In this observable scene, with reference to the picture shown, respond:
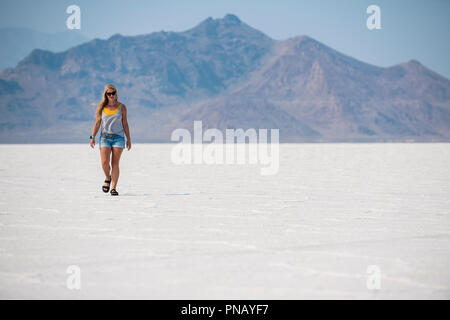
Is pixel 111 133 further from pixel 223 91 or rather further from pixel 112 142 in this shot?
pixel 223 91

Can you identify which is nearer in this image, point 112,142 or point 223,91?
point 112,142

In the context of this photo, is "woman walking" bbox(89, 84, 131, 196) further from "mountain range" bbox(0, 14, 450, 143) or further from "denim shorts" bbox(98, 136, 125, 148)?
"mountain range" bbox(0, 14, 450, 143)

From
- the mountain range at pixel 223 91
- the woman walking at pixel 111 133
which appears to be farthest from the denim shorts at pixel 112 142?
the mountain range at pixel 223 91

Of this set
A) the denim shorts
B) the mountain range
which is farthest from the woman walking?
the mountain range

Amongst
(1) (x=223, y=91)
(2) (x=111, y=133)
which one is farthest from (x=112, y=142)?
(1) (x=223, y=91)

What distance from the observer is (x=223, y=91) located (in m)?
148

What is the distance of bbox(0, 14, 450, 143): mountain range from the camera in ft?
388

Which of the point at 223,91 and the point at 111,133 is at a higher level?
the point at 223,91

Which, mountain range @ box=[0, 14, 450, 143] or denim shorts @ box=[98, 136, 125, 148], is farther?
mountain range @ box=[0, 14, 450, 143]

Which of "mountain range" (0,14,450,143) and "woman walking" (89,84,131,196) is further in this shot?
"mountain range" (0,14,450,143)

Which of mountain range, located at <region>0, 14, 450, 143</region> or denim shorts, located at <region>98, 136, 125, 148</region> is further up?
mountain range, located at <region>0, 14, 450, 143</region>

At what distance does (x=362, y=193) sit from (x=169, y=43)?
17193 cm

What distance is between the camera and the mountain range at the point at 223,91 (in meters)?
118

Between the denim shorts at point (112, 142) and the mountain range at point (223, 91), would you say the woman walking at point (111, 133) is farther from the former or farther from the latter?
the mountain range at point (223, 91)
